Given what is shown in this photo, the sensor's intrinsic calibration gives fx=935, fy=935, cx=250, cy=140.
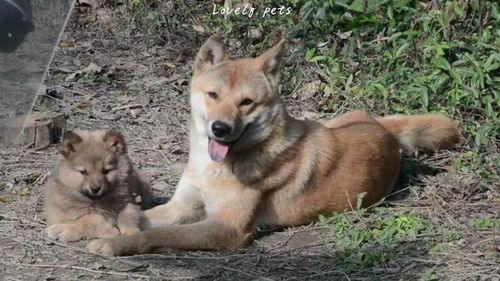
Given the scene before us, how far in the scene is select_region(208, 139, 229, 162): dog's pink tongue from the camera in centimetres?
579

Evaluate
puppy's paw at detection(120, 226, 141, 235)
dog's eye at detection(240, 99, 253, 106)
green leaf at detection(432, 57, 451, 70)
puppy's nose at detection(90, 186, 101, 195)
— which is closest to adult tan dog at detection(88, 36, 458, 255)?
dog's eye at detection(240, 99, 253, 106)

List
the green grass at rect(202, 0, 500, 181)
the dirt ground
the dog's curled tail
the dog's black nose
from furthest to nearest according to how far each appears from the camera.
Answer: the green grass at rect(202, 0, 500, 181)
the dog's curled tail
the dog's black nose
the dirt ground

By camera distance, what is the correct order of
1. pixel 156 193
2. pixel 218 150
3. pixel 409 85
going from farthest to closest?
pixel 409 85
pixel 156 193
pixel 218 150

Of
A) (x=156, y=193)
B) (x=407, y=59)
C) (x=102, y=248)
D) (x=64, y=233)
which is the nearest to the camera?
(x=102, y=248)

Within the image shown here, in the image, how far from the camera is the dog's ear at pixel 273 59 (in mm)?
6031

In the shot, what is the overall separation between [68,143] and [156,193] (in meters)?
1.10

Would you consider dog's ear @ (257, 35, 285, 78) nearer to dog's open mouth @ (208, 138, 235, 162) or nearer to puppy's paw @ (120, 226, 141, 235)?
dog's open mouth @ (208, 138, 235, 162)

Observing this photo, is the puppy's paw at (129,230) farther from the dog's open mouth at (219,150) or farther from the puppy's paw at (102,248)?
the dog's open mouth at (219,150)

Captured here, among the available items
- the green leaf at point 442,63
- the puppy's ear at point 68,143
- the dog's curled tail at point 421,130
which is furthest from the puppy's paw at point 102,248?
the green leaf at point 442,63

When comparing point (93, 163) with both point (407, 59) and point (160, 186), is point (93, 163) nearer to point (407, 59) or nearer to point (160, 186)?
point (160, 186)

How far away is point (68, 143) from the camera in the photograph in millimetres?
5695

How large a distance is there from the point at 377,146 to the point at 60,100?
10.4ft

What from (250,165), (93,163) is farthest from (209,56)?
(93,163)

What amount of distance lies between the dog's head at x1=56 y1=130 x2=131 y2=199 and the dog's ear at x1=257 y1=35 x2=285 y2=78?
1042 millimetres
